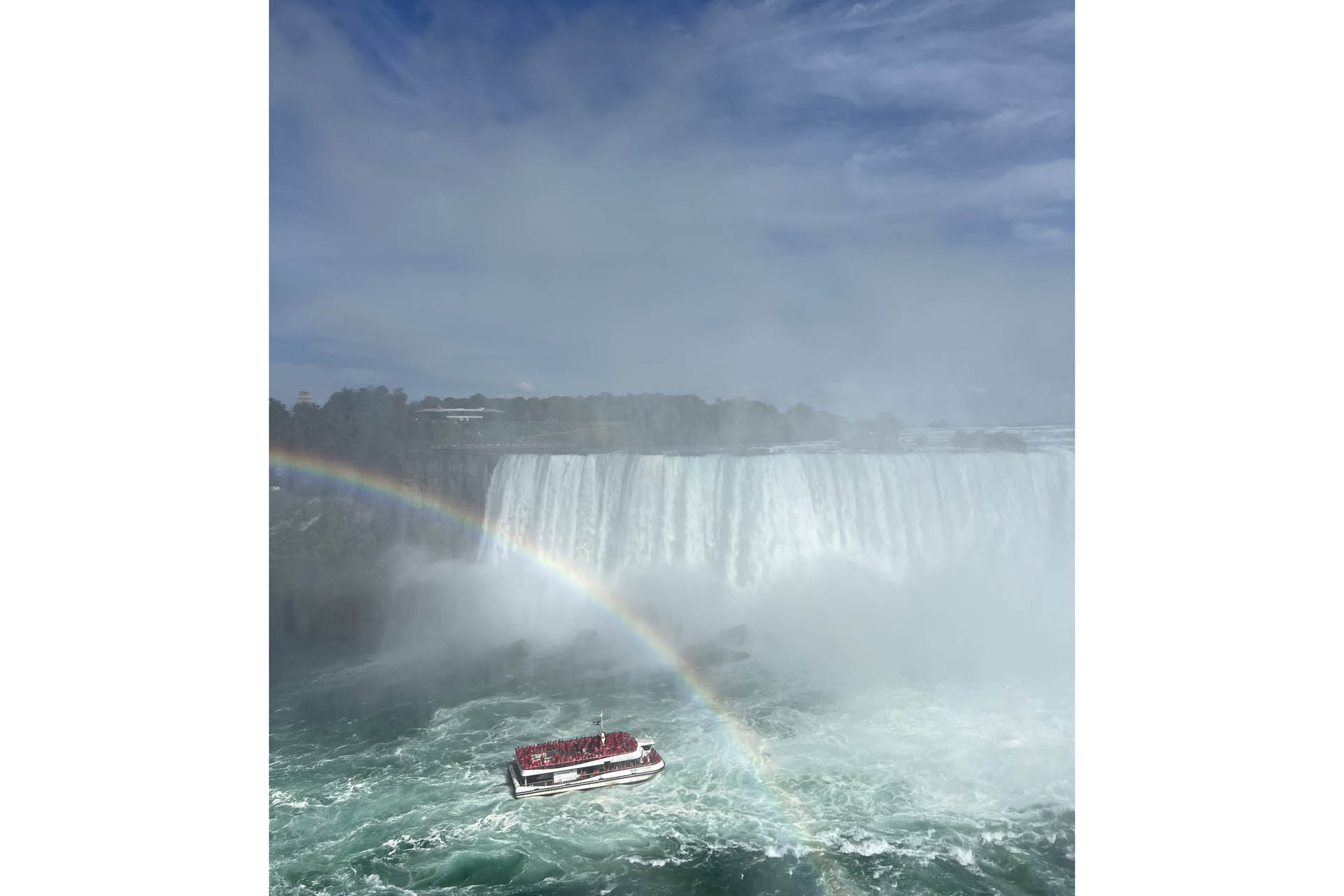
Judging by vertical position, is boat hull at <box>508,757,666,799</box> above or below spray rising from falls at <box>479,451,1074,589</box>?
below

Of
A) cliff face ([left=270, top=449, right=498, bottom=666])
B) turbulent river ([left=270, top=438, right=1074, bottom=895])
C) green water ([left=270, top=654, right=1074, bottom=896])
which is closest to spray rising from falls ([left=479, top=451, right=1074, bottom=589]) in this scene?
turbulent river ([left=270, top=438, right=1074, bottom=895])

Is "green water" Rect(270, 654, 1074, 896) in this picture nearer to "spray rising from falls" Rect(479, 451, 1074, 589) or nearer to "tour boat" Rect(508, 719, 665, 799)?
"tour boat" Rect(508, 719, 665, 799)

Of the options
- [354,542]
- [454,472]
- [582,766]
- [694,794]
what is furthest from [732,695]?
[354,542]

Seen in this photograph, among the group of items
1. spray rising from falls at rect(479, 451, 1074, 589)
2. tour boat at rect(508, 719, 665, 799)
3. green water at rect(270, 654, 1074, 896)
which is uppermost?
spray rising from falls at rect(479, 451, 1074, 589)

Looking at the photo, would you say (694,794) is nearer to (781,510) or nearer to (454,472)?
(781,510)

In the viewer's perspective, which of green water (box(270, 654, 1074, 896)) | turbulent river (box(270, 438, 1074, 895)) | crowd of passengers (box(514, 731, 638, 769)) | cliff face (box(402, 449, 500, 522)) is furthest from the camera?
cliff face (box(402, 449, 500, 522))
